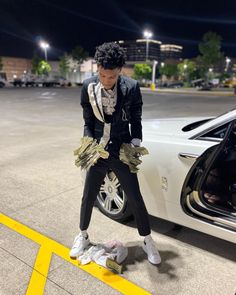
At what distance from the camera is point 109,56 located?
2.23 metres

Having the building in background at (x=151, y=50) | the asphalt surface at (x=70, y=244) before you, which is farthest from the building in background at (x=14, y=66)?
the asphalt surface at (x=70, y=244)

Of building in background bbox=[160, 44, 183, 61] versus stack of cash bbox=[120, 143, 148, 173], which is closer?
stack of cash bbox=[120, 143, 148, 173]

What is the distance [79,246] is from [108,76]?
156 cm

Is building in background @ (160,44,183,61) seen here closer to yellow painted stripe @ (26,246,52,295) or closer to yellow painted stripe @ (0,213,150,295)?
yellow painted stripe @ (0,213,150,295)

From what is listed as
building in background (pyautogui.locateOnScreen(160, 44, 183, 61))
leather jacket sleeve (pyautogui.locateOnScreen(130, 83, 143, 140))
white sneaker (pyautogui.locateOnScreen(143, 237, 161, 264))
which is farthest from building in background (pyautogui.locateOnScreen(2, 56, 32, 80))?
building in background (pyautogui.locateOnScreen(160, 44, 183, 61))

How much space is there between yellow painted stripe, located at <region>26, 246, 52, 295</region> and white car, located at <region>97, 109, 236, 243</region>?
1.07 metres

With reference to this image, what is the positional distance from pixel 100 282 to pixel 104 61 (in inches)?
68.3

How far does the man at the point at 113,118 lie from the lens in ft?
7.55

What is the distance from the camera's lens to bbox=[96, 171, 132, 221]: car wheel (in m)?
3.31

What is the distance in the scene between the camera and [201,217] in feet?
8.94

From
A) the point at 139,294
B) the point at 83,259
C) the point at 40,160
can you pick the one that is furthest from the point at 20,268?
the point at 40,160

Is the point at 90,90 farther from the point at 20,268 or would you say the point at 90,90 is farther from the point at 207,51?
the point at 207,51

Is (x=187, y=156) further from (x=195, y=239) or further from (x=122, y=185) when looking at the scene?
(x=195, y=239)

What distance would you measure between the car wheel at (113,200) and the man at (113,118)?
600 mm
